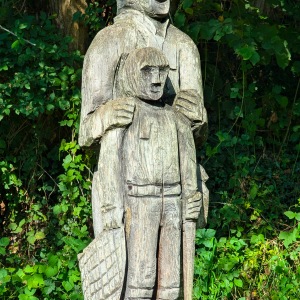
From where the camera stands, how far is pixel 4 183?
6562 millimetres

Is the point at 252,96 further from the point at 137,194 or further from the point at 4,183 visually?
the point at 137,194

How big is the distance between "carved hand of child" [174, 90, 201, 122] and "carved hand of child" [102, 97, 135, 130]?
0.27 metres

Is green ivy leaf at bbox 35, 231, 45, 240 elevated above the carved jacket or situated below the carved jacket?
below

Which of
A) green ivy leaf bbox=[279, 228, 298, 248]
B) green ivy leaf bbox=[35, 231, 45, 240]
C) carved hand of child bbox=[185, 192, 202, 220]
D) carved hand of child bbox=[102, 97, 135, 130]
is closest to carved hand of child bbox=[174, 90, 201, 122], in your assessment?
carved hand of child bbox=[102, 97, 135, 130]

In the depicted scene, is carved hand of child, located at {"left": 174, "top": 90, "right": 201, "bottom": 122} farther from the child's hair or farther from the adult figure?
the child's hair

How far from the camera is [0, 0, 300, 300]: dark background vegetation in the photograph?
5844mm

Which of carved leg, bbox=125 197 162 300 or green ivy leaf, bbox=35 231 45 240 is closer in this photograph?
carved leg, bbox=125 197 162 300

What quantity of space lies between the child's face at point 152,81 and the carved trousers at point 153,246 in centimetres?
50

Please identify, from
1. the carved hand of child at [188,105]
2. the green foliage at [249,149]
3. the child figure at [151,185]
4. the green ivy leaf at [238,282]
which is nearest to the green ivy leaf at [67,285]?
the green foliage at [249,149]

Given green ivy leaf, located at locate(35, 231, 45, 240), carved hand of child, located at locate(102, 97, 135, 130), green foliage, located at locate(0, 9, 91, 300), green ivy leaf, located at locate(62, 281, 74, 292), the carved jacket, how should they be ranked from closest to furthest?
carved hand of child, located at locate(102, 97, 135, 130) < the carved jacket < green ivy leaf, located at locate(62, 281, 74, 292) < green foliage, located at locate(0, 9, 91, 300) < green ivy leaf, located at locate(35, 231, 45, 240)

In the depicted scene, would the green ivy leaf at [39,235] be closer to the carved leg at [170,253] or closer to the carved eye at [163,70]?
the carved leg at [170,253]

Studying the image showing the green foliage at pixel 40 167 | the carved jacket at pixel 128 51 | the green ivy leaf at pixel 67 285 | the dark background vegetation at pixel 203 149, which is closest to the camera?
the carved jacket at pixel 128 51

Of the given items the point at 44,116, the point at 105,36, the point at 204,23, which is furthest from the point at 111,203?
the point at 44,116

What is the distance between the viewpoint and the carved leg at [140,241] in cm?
379
